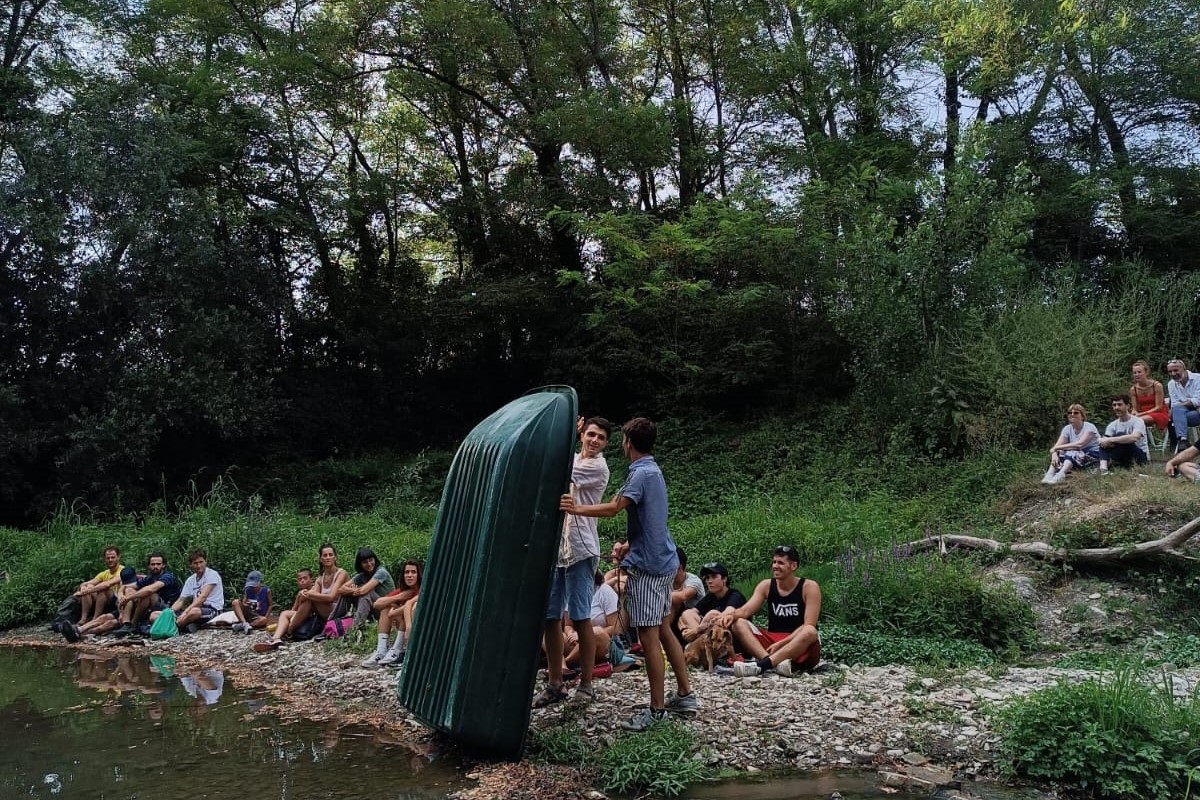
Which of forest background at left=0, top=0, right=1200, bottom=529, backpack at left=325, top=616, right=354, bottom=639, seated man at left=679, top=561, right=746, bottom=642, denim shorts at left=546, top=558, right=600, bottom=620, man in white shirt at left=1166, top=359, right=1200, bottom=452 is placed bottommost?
backpack at left=325, top=616, right=354, bottom=639

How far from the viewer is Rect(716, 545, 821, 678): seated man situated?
236 inches

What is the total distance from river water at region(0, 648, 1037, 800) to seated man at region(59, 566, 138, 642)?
264 cm

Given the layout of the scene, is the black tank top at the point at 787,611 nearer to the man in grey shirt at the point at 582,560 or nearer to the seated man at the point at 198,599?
the man in grey shirt at the point at 582,560

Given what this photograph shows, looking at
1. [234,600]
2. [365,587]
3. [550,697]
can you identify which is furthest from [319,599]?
[550,697]

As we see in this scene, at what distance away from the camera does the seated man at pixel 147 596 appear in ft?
32.3

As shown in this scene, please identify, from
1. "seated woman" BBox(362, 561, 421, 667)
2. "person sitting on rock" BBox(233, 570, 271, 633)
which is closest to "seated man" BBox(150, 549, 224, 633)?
"person sitting on rock" BBox(233, 570, 271, 633)

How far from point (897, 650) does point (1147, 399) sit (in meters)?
6.55

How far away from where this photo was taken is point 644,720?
4.71m

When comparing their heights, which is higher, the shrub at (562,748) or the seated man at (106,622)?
the shrub at (562,748)

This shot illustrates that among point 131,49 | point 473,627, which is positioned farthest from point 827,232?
point 131,49

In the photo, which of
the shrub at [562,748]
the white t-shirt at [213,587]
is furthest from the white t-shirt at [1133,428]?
the white t-shirt at [213,587]

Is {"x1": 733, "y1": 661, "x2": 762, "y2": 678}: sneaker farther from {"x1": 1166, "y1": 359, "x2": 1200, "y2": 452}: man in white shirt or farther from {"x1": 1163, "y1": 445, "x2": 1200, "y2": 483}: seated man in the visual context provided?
{"x1": 1166, "y1": 359, "x2": 1200, "y2": 452}: man in white shirt

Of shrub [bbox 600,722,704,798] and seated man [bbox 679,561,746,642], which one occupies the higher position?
seated man [bbox 679,561,746,642]

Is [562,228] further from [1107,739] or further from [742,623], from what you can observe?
[1107,739]
